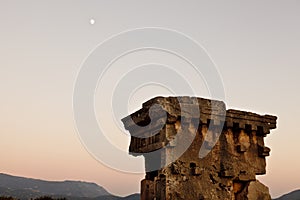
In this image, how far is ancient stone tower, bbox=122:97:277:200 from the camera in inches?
251

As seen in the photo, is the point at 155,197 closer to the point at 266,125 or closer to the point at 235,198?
the point at 235,198

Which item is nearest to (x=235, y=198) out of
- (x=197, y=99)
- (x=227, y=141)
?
(x=227, y=141)

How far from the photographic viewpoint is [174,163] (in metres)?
6.37

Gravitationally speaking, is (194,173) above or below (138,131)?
below

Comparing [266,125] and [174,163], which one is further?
[266,125]

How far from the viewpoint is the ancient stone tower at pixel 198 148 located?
251 inches

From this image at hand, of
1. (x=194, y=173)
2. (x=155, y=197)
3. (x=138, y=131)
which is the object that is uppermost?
(x=138, y=131)

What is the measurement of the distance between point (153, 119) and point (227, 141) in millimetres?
1551

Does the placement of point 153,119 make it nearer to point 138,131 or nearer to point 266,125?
point 138,131

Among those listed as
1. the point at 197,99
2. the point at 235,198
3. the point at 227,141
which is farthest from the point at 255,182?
the point at 197,99

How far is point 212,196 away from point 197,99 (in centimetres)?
177

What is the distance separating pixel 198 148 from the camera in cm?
673

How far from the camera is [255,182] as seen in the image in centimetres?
717

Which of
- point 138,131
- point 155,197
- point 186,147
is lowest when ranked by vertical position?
point 155,197
